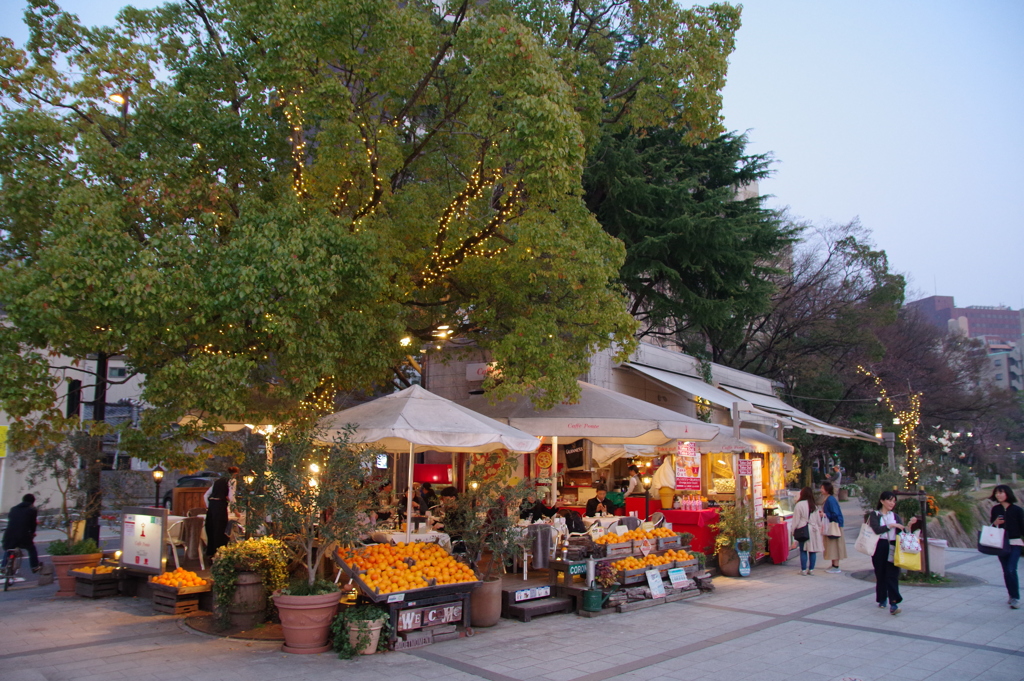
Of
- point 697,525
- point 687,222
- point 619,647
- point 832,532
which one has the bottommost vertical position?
point 619,647

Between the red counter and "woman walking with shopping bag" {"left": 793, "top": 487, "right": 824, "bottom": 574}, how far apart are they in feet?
5.23

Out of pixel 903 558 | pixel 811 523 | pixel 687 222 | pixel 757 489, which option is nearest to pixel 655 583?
pixel 903 558

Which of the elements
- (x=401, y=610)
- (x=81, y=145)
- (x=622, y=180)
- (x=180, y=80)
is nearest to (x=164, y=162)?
(x=81, y=145)

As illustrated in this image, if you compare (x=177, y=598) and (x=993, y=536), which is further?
(x=993, y=536)

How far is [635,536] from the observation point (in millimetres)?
11477

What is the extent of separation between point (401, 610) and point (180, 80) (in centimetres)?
916

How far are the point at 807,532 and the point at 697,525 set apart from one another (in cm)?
208

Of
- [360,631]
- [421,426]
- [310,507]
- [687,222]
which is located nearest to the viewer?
[360,631]

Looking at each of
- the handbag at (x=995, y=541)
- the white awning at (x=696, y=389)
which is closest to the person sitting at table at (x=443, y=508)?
the white awning at (x=696, y=389)

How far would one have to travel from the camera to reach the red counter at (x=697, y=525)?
551 inches

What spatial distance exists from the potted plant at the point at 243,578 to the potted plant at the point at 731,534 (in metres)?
8.20

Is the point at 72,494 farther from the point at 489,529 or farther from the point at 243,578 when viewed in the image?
the point at 489,529

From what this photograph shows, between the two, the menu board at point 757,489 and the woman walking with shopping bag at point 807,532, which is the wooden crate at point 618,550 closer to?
the woman walking with shopping bag at point 807,532

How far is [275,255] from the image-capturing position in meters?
9.39
